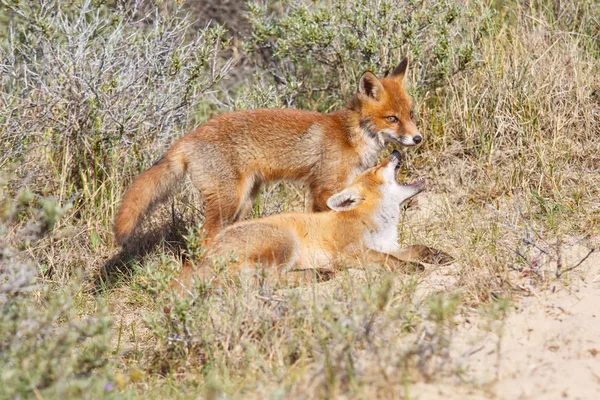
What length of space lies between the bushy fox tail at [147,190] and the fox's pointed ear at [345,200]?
1.26m

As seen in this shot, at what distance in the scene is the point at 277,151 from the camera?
621 cm

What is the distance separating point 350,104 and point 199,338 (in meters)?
3.07

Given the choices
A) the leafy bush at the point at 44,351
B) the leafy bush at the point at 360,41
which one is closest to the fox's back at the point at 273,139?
the leafy bush at the point at 360,41

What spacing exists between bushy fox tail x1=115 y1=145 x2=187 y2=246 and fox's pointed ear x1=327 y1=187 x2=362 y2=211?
1.26 m

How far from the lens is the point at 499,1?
8.30m

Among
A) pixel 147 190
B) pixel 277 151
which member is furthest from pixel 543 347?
pixel 147 190

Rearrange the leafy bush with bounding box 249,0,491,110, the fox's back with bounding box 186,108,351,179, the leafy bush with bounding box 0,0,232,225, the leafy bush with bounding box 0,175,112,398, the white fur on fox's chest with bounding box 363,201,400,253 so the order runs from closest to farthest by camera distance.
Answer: the leafy bush with bounding box 0,175,112,398, the white fur on fox's chest with bounding box 363,201,400,253, the fox's back with bounding box 186,108,351,179, the leafy bush with bounding box 0,0,232,225, the leafy bush with bounding box 249,0,491,110

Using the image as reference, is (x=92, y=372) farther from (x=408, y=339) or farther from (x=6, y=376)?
(x=408, y=339)

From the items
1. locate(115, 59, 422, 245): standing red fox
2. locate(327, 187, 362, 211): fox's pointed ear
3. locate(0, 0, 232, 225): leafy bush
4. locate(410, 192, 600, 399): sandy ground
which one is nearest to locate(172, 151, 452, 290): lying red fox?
locate(327, 187, 362, 211): fox's pointed ear

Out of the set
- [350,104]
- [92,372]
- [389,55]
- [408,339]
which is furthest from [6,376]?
[389,55]

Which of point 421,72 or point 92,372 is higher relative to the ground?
point 421,72

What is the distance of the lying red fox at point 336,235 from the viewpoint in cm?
520

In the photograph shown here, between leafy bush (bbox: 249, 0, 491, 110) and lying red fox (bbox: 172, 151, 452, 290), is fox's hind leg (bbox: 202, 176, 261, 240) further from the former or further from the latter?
leafy bush (bbox: 249, 0, 491, 110)

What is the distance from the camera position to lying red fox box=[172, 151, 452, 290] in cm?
520
